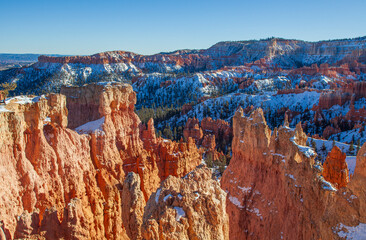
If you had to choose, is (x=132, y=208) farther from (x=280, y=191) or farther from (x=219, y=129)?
(x=219, y=129)

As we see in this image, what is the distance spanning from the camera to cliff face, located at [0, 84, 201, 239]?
10375 mm

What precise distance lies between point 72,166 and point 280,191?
10.4 meters

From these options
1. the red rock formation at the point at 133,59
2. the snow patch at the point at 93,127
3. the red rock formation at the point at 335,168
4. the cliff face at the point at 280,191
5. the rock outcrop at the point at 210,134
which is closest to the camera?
the cliff face at the point at 280,191

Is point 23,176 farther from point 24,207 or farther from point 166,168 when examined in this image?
point 166,168

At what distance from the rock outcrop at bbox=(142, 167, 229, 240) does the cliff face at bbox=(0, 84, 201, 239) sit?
15.5 ft

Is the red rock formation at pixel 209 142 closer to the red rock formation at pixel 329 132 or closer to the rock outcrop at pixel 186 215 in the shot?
the red rock formation at pixel 329 132

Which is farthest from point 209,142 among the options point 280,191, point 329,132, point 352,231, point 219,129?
point 352,231

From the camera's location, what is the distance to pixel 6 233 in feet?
30.5

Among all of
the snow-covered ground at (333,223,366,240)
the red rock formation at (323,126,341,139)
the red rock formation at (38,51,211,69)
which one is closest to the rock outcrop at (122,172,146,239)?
the snow-covered ground at (333,223,366,240)

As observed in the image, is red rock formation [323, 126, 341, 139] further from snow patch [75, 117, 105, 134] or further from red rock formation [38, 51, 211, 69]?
red rock formation [38, 51, 211, 69]

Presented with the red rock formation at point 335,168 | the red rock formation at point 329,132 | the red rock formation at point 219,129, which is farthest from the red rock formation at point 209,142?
the red rock formation at point 335,168

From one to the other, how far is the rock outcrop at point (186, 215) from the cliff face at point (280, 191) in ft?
10.2

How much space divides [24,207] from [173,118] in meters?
55.5

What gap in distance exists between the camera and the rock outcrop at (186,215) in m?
6.35
